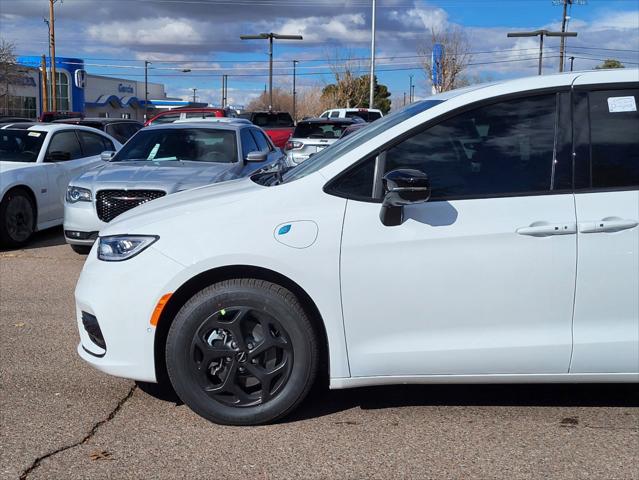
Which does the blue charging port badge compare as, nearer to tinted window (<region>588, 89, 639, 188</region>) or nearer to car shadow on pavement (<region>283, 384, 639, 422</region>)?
car shadow on pavement (<region>283, 384, 639, 422</region>)

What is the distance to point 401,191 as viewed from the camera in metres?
3.57

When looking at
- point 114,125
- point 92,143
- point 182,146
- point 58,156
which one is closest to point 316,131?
point 114,125

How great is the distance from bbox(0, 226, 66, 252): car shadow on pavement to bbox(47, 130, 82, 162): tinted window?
114cm

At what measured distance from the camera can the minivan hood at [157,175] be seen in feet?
25.3

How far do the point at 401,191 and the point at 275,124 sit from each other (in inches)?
873

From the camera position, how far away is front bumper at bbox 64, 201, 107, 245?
8.00 metres

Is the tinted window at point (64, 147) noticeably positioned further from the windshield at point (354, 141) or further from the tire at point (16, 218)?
the windshield at point (354, 141)

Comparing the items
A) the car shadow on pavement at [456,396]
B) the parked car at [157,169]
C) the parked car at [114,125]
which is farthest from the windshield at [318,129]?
the car shadow on pavement at [456,396]

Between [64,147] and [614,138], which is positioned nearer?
[614,138]

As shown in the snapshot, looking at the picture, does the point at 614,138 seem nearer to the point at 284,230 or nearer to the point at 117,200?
the point at 284,230

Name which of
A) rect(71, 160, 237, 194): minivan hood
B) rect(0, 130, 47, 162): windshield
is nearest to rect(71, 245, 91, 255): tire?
rect(71, 160, 237, 194): minivan hood

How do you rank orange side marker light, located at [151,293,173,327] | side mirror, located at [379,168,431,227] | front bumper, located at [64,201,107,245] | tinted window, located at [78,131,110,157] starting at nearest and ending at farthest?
side mirror, located at [379,168,431,227] < orange side marker light, located at [151,293,173,327] < front bumper, located at [64,201,107,245] < tinted window, located at [78,131,110,157]

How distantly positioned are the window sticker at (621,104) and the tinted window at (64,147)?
8287mm

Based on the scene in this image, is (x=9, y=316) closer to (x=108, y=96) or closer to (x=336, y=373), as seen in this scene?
(x=336, y=373)
